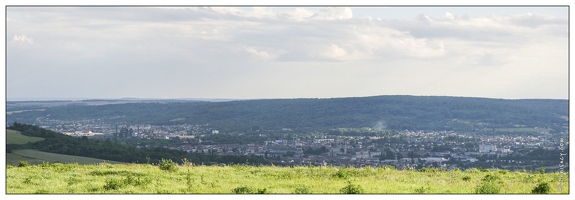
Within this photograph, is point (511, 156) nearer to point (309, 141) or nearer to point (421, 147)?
point (421, 147)

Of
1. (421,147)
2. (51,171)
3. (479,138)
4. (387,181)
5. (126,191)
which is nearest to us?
(126,191)

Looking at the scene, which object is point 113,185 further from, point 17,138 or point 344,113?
point 344,113

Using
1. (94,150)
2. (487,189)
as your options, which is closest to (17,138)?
(94,150)

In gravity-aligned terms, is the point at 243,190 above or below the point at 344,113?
above

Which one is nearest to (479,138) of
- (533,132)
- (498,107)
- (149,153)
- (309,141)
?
(533,132)

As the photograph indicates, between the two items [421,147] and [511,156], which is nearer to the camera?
[511,156]

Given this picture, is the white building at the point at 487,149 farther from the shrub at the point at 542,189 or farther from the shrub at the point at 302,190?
the shrub at the point at 302,190

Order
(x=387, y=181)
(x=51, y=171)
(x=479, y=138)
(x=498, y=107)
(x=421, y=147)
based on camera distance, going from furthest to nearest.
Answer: (x=498, y=107), (x=479, y=138), (x=421, y=147), (x=51, y=171), (x=387, y=181)
